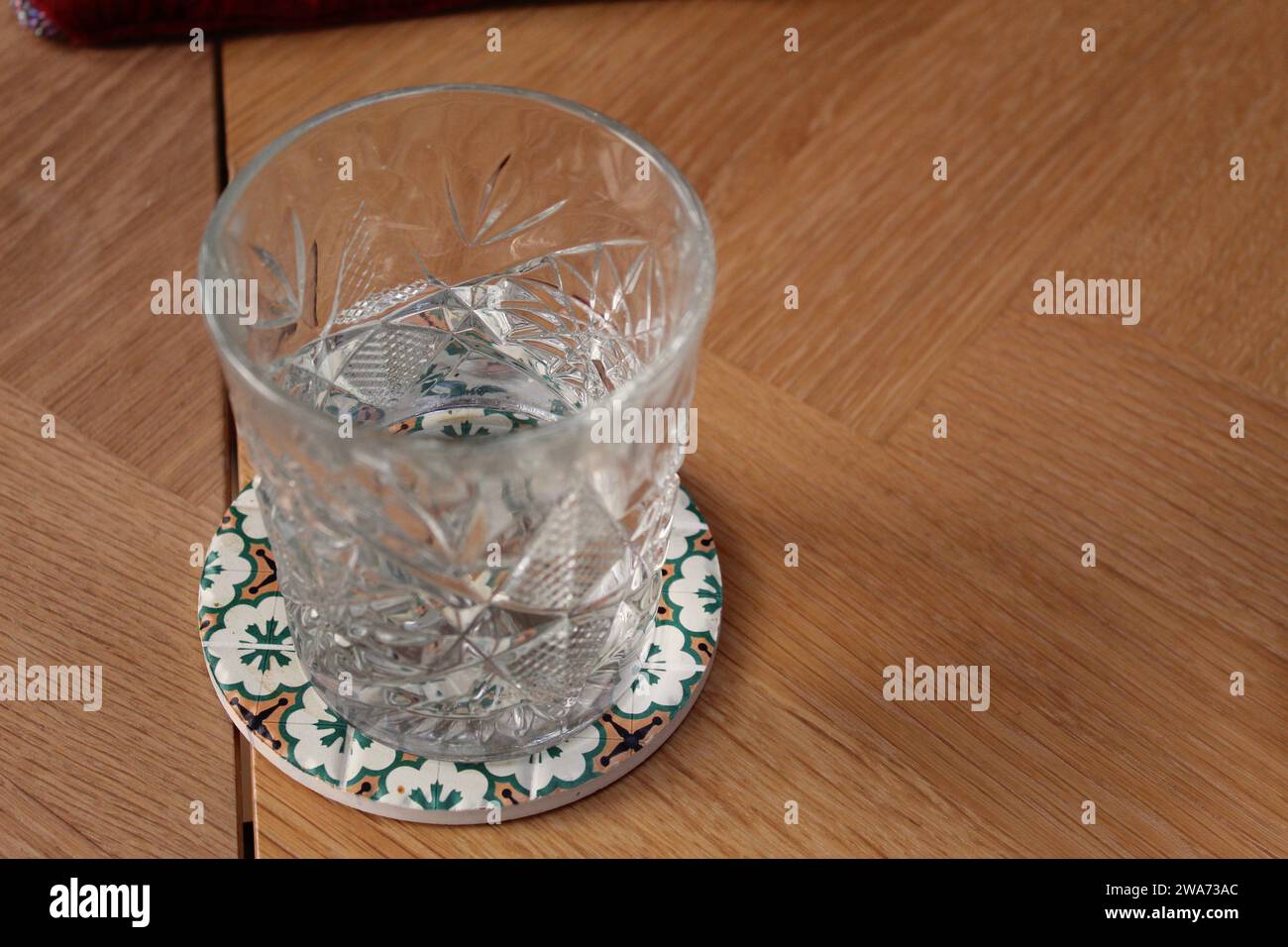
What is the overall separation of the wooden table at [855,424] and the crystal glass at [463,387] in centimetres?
6

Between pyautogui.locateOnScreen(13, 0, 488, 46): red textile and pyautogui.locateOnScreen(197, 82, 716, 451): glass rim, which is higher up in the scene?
pyautogui.locateOnScreen(13, 0, 488, 46): red textile

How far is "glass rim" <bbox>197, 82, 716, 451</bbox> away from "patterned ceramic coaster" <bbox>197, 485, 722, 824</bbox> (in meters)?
0.13

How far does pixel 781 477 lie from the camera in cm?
64

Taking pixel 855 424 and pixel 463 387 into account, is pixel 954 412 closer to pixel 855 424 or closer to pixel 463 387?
pixel 855 424

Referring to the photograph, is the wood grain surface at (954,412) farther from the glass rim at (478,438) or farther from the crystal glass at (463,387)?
the glass rim at (478,438)

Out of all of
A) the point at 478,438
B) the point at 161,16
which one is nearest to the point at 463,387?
the point at 478,438

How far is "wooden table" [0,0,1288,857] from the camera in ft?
1.78

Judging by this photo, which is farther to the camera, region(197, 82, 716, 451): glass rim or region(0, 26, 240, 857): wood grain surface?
region(0, 26, 240, 857): wood grain surface

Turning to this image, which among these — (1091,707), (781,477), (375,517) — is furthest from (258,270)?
(1091,707)

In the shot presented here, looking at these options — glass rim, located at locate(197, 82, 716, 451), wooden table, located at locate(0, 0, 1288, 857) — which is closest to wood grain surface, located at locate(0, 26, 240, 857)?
wooden table, located at locate(0, 0, 1288, 857)

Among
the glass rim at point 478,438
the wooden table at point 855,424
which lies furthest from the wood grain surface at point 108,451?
the glass rim at point 478,438

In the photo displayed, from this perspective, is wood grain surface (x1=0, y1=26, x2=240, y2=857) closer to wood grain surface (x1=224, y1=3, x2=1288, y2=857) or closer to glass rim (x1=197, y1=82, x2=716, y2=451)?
wood grain surface (x1=224, y1=3, x2=1288, y2=857)

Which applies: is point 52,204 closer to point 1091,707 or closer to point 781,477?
point 781,477

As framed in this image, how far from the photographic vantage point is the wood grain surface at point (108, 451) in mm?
530
